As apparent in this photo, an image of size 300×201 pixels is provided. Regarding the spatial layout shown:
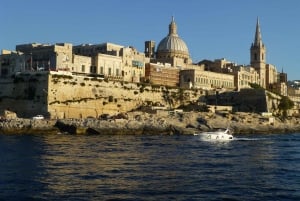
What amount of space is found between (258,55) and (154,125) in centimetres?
6254

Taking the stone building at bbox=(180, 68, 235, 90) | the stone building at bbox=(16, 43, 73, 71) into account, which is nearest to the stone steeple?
the stone building at bbox=(180, 68, 235, 90)

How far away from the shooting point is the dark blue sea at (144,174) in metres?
17.1

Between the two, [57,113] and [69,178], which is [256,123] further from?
[69,178]

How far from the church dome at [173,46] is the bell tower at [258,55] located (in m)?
15.3

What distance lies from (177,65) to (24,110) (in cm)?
3864

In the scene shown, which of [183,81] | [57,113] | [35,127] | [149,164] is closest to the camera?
[149,164]

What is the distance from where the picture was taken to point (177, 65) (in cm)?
9281

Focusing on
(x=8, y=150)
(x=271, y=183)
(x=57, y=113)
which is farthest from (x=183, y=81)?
(x=271, y=183)

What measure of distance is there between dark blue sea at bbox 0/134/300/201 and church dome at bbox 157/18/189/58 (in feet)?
231

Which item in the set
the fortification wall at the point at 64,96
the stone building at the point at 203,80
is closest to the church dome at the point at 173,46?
the stone building at the point at 203,80

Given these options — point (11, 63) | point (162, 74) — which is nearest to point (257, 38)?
point (162, 74)

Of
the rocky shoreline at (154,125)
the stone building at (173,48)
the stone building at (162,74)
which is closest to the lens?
the rocky shoreline at (154,125)

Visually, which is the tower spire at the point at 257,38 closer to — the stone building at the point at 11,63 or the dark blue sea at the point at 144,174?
the stone building at the point at 11,63

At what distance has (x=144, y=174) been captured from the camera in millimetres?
20891
